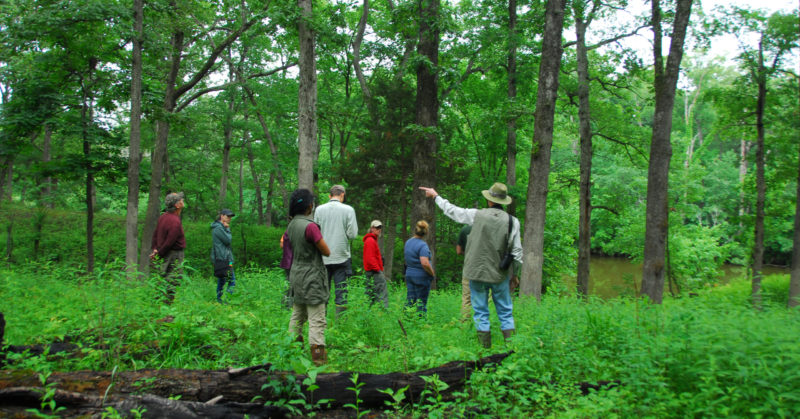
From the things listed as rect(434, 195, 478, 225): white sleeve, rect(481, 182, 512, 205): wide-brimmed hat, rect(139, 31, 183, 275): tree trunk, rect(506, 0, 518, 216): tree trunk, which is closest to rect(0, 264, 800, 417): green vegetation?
rect(434, 195, 478, 225): white sleeve

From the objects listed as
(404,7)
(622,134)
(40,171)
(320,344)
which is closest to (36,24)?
(40,171)

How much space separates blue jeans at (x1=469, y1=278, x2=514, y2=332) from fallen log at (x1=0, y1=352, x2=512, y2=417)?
1.62 metres

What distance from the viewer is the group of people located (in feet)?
16.6

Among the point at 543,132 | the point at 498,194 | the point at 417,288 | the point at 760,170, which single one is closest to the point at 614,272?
the point at 760,170

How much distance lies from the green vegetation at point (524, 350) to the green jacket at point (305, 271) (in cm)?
48

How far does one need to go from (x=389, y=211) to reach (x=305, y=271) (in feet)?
48.9

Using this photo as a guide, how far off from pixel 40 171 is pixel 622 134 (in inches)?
769

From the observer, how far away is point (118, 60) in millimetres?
13461

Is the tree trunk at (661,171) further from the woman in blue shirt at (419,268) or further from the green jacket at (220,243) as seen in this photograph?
the green jacket at (220,243)

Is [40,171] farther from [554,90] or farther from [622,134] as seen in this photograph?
[622,134]

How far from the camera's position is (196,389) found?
366 cm

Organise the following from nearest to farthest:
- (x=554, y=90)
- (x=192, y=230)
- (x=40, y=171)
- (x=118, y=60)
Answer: (x=554, y=90)
(x=40, y=171)
(x=118, y=60)
(x=192, y=230)

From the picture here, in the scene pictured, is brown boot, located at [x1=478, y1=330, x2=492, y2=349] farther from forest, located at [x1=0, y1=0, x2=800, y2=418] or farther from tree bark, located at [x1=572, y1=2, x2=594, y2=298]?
tree bark, located at [x1=572, y1=2, x2=594, y2=298]

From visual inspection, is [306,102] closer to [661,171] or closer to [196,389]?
[196,389]
